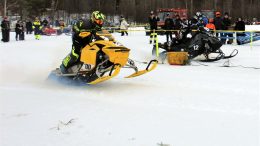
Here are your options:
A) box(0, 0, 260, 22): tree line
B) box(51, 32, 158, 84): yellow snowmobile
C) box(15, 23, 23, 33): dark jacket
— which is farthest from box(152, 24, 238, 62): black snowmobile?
box(0, 0, 260, 22): tree line

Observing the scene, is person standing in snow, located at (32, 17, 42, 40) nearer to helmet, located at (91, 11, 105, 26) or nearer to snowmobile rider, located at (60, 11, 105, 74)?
snowmobile rider, located at (60, 11, 105, 74)

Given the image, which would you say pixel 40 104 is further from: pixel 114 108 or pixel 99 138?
pixel 99 138

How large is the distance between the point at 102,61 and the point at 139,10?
5168 cm

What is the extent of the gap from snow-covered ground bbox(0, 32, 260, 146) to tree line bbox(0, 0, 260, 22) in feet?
152

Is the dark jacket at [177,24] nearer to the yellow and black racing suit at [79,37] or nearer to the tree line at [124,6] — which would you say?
the yellow and black racing suit at [79,37]

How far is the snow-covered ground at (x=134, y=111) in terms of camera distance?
14.2 ft

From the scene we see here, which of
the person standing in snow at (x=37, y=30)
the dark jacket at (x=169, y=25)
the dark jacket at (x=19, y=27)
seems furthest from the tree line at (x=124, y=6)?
the dark jacket at (x=169, y=25)

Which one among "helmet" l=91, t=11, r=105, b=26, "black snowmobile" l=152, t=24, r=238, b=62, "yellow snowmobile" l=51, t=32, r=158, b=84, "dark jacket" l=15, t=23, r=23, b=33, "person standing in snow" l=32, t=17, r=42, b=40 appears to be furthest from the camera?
"person standing in snow" l=32, t=17, r=42, b=40

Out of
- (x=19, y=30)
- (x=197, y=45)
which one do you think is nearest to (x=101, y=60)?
(x=197, y=45)

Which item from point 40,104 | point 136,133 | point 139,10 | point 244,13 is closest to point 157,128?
point 136,133

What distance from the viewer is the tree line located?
2117 inches

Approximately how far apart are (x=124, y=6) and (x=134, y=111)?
5599cm

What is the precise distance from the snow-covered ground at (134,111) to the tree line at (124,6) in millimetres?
46270

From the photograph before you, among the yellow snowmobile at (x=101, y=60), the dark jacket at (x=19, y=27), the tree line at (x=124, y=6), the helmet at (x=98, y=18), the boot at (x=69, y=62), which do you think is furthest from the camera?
the tree line at (x=124, y=6)
